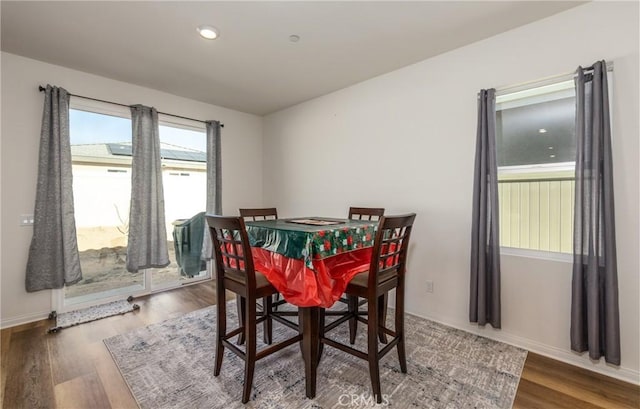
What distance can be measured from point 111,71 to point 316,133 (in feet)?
7.97

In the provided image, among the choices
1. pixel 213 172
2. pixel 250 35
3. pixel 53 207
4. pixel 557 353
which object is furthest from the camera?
pixel 213 172

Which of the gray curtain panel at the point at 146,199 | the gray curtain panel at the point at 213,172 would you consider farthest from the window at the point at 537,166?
the gray curtain panel at the point at 146,199

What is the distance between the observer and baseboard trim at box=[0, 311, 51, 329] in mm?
2643

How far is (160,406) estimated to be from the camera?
164 centimetres

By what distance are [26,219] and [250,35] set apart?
2.82 metres

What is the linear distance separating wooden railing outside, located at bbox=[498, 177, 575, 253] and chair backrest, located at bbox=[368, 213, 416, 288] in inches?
45.9

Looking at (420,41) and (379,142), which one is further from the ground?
(420,41)

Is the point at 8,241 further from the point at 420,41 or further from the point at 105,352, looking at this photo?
the point at 420,41

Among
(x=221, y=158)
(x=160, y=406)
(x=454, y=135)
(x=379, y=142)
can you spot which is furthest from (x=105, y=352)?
(x=454, y=135)

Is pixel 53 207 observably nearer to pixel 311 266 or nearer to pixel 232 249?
pixel 232 249

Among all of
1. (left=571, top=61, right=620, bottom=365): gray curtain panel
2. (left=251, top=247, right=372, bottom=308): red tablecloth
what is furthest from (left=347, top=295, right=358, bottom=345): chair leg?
(left=571, top=61, right=620, bottom=365): gray curtain panel

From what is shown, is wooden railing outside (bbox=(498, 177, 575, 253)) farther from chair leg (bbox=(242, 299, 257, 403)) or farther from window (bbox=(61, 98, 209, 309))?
window (bbox=(61, 98, 209, 309))

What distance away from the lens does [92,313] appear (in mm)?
2957

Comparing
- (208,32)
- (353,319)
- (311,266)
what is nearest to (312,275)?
(311,266)
